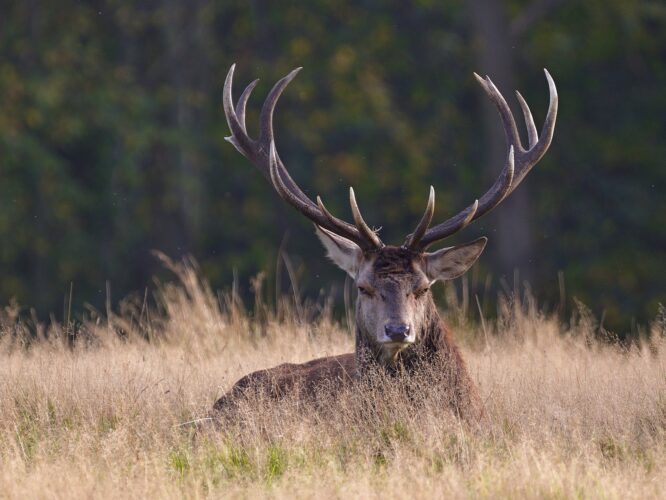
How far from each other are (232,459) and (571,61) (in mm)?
17572

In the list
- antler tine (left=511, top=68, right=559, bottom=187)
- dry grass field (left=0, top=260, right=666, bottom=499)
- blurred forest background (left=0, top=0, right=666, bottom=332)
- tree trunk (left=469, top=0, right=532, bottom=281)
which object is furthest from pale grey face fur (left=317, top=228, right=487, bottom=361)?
blurred forest background (left=0, top=0, right=666, bottom=332)

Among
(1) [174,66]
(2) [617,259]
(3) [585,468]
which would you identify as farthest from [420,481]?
(1) [174,66]

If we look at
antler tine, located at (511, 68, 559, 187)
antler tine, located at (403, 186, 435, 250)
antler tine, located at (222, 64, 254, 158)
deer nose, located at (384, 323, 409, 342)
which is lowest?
deer nose, located at (384, 323, 409, 342)

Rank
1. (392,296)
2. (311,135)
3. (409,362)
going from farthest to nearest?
A: (311,135) < (409,362) < (392,296)

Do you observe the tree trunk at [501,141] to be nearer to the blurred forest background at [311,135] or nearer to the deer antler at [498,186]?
the blurred forest background at [311,135]

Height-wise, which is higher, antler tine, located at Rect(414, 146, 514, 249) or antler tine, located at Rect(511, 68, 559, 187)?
antler tine, located at Rect(511, 68, 559, 187)

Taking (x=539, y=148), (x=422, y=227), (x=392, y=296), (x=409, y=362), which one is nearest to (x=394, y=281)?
(x=392, y=296)

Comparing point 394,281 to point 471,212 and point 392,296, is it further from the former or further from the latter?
point 471,212

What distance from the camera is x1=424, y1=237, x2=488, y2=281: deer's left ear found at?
762cm

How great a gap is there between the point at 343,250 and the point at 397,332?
0.86 meters

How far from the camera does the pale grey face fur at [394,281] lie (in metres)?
7.25

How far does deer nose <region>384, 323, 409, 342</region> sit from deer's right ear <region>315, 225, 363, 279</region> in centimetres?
71

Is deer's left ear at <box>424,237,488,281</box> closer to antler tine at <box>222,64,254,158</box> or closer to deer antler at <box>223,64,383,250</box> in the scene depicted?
deer antler at <box>223,64,383,250</box>

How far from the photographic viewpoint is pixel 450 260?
301 inches
